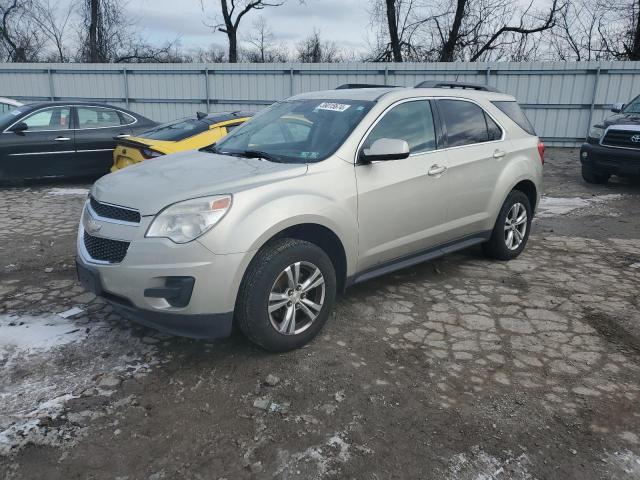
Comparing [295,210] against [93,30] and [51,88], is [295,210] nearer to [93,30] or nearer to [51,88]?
[51,88]

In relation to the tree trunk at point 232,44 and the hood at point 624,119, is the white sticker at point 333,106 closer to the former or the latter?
the hood at point 624,119

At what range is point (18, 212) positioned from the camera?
23.7ft

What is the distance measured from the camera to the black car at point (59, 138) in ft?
27.4

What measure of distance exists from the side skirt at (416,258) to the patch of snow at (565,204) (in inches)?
126

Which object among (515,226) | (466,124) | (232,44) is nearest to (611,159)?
(515,226)

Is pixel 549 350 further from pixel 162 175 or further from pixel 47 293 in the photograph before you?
pixel 47 293

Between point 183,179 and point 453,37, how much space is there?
21456 mm

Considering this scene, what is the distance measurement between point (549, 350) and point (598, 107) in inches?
507

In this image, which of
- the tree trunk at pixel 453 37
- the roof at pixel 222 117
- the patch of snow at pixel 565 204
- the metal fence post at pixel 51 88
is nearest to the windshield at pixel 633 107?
the patch of snow at pixel 565 204

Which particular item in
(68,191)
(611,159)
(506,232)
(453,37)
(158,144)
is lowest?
(68,191)

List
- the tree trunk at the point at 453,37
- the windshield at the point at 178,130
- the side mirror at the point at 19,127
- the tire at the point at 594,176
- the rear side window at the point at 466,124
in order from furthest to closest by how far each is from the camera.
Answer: the tree trunk at the point at 453,37, the tire at the point at 594,176, the side mirror at the point at 19,127, the windshield at the point at 178,130, the rear side window at the point at 466,124

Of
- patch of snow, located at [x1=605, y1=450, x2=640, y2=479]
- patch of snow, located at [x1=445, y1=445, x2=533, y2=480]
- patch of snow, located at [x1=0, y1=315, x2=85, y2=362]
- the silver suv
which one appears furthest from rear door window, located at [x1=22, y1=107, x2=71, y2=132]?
patch of snow, located at [x1=605, y1=450, x2=640, y2=479]

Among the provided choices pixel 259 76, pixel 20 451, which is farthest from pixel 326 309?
pixel 259 76

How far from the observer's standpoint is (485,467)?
2.46 meters
